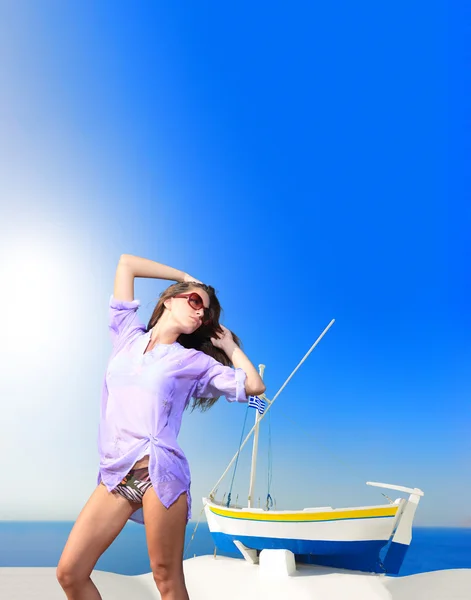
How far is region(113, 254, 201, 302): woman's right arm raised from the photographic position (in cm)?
276

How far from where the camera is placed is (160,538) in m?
2.23

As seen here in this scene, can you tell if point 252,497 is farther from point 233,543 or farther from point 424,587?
point 424,587

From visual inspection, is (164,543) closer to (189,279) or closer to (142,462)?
(142,462)

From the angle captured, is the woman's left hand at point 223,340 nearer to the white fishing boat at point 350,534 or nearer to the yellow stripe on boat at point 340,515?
the white fishing boat at point 350,534

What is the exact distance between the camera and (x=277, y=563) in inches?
444

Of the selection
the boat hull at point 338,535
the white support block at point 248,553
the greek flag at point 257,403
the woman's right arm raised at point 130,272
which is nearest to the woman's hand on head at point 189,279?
the woman's right arm raised at point 130,272

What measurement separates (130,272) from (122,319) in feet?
0.73

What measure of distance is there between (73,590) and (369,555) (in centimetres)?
1108

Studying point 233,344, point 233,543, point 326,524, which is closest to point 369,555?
point 326,524

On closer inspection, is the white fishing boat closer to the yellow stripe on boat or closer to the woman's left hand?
the yellow stripe on boat

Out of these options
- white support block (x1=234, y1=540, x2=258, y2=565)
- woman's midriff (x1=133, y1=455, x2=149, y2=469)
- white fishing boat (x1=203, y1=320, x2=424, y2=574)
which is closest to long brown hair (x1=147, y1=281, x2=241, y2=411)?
woman's midriff (x1=133, y1=455, x2=149, y2=469)

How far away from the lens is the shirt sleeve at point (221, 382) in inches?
96.7

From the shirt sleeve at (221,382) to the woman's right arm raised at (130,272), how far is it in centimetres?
49

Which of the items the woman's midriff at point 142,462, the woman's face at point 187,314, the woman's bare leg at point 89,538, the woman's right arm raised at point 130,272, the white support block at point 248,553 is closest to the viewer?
the woman's bare leg at point 89,538
